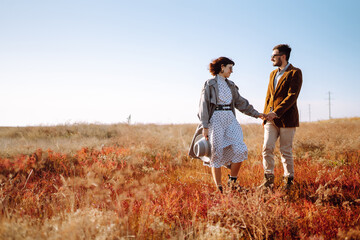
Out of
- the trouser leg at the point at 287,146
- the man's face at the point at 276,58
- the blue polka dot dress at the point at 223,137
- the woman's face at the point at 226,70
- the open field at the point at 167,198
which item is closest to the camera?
the open field at the point at 167,198

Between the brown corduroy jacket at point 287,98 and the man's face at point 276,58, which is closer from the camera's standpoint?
the brown corduroy jacket at point 287,98

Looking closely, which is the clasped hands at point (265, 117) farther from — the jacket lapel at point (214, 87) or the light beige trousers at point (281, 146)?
the jacket lapel at point (214, 87)

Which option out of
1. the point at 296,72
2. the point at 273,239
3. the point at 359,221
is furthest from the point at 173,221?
the point at 296,72

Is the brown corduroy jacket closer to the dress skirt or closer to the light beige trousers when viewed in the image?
the light beige trousers

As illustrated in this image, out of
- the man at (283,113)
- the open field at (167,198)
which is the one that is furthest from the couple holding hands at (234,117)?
the open field at (167,198)

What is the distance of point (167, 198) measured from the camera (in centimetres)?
298

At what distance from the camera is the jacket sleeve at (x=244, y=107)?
14.2 feet

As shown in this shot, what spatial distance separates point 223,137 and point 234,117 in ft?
1.32

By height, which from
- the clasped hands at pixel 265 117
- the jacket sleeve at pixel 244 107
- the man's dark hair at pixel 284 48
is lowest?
the clasped hands at pixel 265 117

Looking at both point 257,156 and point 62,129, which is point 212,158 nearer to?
point 257,156

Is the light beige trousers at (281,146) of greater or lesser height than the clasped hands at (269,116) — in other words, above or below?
below

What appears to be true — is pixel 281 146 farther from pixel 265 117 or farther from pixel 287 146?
pixel 265 117

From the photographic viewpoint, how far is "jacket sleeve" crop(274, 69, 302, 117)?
13.5ft

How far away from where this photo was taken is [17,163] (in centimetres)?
527
